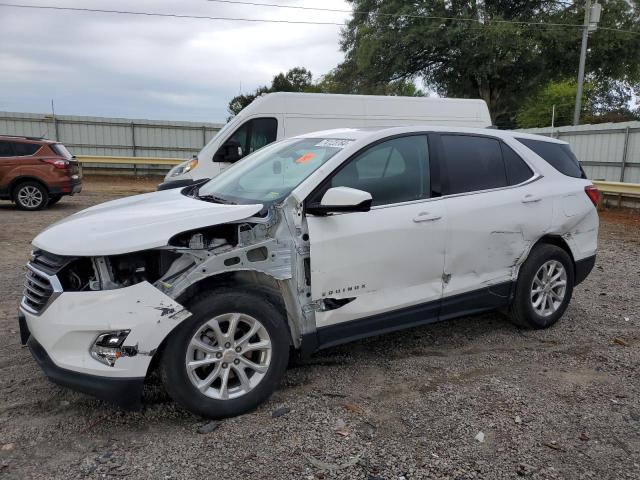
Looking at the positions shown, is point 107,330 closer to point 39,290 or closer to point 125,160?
point 39,290

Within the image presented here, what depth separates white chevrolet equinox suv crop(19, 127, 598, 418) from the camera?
113 inches

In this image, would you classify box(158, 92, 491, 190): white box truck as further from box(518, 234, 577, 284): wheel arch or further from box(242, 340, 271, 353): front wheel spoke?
box(242, 340, 271, 353): front wheel spoke

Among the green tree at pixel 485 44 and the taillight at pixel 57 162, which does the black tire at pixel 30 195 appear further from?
the green tree at pixel 485 44

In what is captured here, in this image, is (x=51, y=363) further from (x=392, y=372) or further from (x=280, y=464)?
(x=392, y=372)

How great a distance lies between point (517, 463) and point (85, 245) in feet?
8.49

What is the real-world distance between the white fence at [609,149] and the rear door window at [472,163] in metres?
12.7

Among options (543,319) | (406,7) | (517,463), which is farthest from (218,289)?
(406,7)

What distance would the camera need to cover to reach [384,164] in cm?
383

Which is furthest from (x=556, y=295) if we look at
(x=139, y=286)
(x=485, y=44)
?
(x=485, y=44)

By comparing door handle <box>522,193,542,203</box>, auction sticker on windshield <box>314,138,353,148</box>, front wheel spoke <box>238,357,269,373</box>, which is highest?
auction sticker on windshield <box>314,138,353,148</box>

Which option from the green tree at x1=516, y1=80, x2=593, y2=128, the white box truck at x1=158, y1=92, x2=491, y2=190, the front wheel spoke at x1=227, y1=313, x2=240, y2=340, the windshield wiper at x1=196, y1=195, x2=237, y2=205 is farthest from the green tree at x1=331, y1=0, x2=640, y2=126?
the front wheel spoke at x1=227, y1=313, x2=240, y2=340

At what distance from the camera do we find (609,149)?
51.7ft

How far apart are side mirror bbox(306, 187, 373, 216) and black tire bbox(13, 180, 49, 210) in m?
11.0

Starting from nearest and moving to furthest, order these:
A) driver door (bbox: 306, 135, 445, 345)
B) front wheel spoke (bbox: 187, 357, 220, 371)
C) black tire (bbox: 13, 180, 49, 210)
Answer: front wheel spoke (bbox: 187, 357, 220, 371), driver door (bbox: 306, 135, 445, 345), black tire (bbox: 13, 180, 49, 210)
